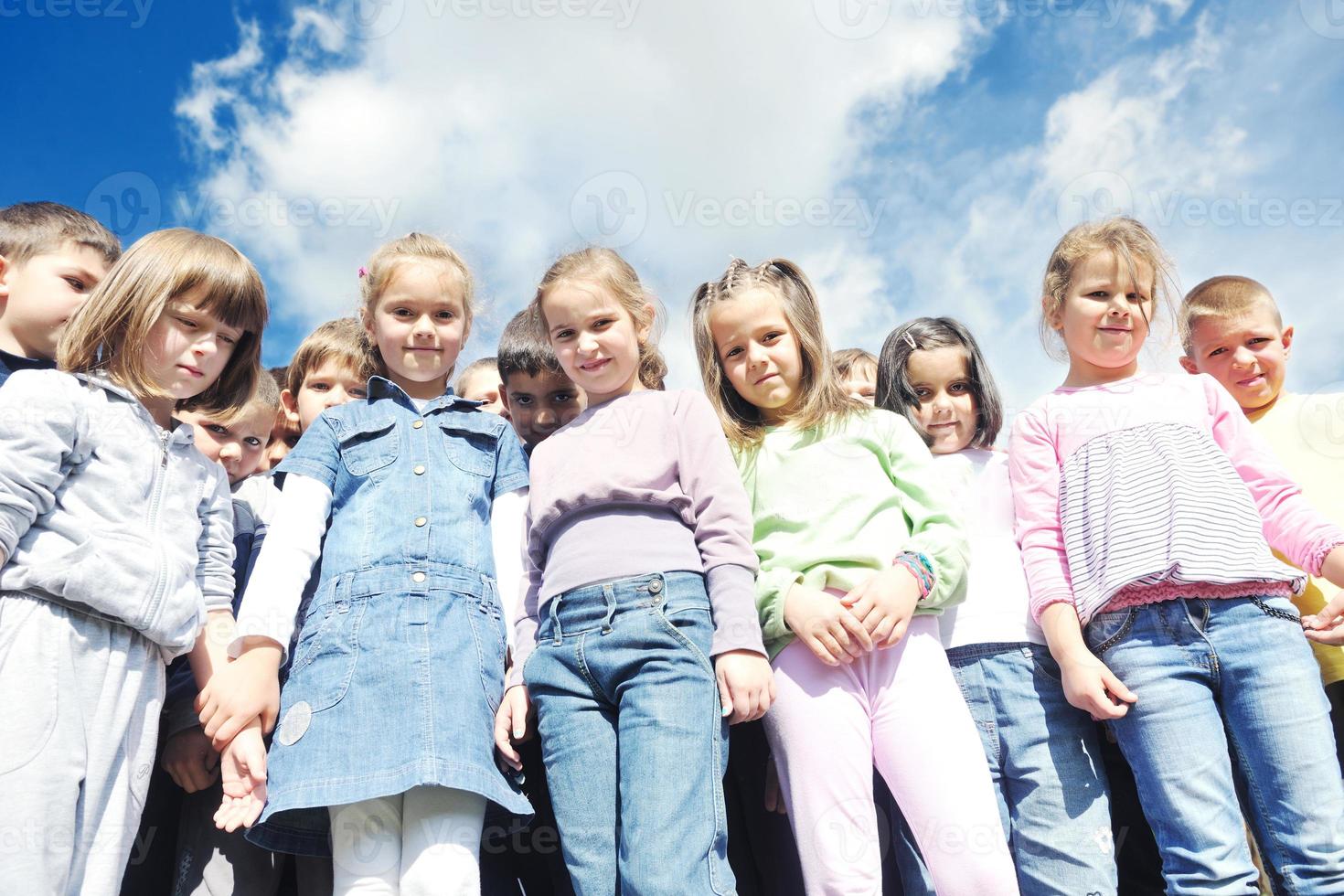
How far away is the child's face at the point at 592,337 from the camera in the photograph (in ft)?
9.48

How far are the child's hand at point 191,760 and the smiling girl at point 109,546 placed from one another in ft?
0.76

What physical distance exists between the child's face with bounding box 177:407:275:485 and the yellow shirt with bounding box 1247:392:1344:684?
4201mm

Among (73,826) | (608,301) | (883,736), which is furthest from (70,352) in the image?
(883,736)

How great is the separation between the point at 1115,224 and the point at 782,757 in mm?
2353

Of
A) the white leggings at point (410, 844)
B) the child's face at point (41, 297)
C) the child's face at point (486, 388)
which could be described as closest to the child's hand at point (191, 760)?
the white leggings at point (410, 844)

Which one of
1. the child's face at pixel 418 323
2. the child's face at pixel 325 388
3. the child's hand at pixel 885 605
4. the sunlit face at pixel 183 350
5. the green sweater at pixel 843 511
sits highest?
the child's face at pixel 325 388

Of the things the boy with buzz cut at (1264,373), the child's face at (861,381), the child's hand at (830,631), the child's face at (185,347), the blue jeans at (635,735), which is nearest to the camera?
the blue jeans at (635,735)

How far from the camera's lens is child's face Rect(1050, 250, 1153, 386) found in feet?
10.2

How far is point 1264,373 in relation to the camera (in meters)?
3.68

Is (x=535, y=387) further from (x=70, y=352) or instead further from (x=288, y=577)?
(x=70, y=352)

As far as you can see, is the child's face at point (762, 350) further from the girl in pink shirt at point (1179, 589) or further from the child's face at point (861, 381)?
the child's face at point (861, 381)

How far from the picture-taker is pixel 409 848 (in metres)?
2.22

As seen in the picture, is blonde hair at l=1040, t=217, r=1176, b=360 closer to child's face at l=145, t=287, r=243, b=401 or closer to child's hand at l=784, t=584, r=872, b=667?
child's hand at l=784, t=584, r=872, b=667

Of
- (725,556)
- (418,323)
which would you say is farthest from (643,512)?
(418,323)
